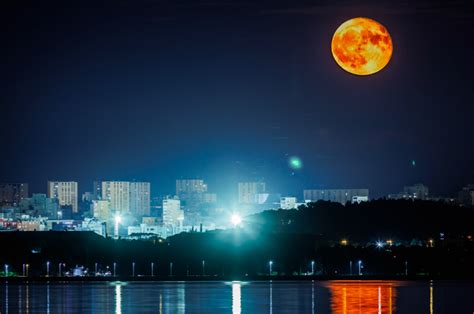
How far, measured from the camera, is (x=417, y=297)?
58344mm

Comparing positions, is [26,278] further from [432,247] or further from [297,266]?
[432,247]

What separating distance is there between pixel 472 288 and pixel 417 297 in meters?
11.0

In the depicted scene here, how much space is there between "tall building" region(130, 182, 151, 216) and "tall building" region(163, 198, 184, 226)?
962 cm

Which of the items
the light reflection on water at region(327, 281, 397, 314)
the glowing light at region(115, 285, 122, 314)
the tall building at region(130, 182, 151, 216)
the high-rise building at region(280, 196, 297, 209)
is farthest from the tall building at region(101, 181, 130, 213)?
the light reflection on water at region(327, 281, 397, 314)

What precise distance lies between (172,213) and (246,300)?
103m

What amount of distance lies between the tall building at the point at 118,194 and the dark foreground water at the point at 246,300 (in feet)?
327

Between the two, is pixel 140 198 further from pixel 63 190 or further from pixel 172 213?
pixel 172 213

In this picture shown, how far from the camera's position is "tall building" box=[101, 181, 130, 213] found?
171 metres

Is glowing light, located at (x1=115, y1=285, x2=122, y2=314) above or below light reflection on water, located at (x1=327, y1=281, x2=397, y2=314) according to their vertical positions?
below

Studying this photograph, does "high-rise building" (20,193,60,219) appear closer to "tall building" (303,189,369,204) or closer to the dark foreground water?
"tall building" (303,189,369,204)

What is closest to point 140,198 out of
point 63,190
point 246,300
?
point 63,190

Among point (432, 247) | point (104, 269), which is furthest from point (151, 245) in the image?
point (432, 247)

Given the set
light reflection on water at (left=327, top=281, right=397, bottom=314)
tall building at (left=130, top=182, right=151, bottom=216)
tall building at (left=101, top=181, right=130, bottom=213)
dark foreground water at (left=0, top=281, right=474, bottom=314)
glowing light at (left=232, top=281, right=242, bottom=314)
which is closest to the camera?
light reflection on water at (left=327, top=281, right=397, bottom=314)

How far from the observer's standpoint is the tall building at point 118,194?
171 metres
